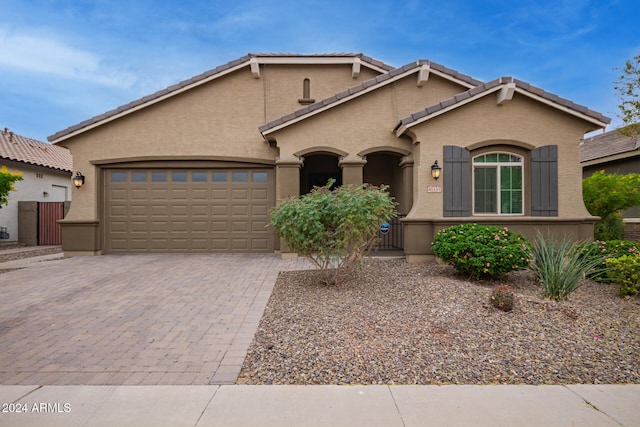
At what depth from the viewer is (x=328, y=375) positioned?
11.2 feet

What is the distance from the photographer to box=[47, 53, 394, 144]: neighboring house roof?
1125cm

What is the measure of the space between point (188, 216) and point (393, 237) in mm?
6834

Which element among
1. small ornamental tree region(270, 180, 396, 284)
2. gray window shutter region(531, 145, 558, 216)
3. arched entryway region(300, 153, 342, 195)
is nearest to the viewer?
small ornamental tree region(270, 180, 396, 284)

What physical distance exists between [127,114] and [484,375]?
1227 cm

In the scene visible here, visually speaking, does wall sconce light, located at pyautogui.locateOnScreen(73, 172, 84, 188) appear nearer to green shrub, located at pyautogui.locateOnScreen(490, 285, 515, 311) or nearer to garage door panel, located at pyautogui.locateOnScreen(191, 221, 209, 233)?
garage door panel, located at pyautogui.locateOnScreen(191, 221, 209, 233)

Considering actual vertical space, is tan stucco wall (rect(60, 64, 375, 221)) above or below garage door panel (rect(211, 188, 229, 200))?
above

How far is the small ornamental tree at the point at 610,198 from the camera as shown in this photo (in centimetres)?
1056

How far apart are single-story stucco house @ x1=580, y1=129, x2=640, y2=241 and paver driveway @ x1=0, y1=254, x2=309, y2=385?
1274 centimetres

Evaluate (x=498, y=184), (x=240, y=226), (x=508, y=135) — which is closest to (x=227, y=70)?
(x=240, y=226)

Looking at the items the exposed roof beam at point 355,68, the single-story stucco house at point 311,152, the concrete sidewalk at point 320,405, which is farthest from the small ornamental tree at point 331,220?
the exposed roof beam at point 355,68

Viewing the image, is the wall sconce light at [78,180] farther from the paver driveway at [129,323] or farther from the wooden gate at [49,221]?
the wooden gate at [49,221]

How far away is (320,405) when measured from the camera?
9.64 ft

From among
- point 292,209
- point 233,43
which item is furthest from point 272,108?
point 233,43

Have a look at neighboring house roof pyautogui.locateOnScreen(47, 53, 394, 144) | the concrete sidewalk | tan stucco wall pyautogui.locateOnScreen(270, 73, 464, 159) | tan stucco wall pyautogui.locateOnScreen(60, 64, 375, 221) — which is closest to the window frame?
tan stucco wall pyautogui.locateOnScreen(270, 73, 464, 159)
